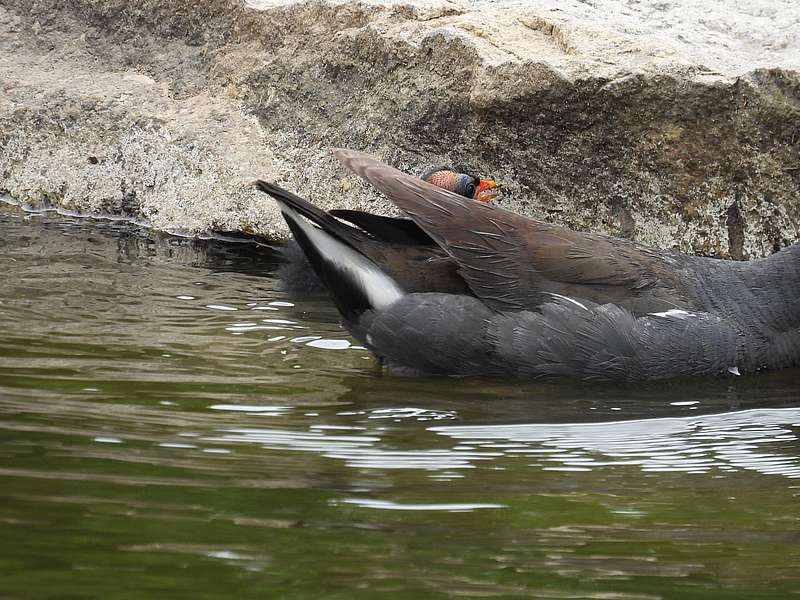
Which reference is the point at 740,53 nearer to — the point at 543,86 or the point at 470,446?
the point at 543,86

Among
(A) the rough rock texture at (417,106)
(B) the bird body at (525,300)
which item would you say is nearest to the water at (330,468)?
(B) the bird body at (525,300)

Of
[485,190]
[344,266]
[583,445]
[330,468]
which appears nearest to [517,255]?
[344,266]

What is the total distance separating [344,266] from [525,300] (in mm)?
735

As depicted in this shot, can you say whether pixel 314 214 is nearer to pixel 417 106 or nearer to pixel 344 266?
pixel 344 266

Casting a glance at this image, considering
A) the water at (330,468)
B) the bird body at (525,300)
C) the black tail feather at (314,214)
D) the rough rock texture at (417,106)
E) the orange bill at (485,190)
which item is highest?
the rough rock texture at (417,106)

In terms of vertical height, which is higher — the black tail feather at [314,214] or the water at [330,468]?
the black tail feather at [314,214]

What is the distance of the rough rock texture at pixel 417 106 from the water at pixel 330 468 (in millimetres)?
1302

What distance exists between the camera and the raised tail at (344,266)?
476cm

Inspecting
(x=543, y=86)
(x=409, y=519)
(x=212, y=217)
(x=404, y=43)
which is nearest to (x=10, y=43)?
(x=212, y=217)

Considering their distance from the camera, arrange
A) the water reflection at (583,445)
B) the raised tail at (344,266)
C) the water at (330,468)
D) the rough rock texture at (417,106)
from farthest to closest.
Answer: the rough rock texture at (417,106), the raised tail at (344,266), the water reflection at (583,445), the water at (330,468)

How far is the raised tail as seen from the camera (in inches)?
187

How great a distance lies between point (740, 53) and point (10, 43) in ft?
13.9

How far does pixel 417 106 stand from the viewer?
628 centimetres

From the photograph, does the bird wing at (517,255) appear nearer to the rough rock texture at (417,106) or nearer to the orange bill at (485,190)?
the orange bill at (485,190)
